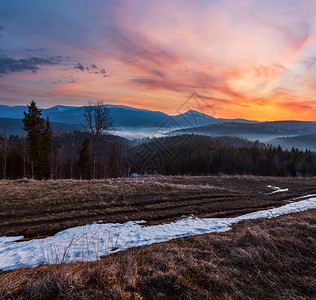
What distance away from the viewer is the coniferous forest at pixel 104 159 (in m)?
36.1

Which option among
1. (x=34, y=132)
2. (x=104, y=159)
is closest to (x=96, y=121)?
(x=34, y=132)

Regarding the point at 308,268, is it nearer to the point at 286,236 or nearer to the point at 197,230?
the point at 286,236

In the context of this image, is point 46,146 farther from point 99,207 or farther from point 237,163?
point 237,163

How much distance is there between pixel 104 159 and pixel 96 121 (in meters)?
32.8

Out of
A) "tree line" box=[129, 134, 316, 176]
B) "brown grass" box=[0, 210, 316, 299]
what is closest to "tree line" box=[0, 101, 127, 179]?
"brown grass" box=[0, 210, 316, 299]

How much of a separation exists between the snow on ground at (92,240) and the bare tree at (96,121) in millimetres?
18205

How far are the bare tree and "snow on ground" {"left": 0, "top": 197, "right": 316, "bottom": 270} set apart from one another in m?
18.2

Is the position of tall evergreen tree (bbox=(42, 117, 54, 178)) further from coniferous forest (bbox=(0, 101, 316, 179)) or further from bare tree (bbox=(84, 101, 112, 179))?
bare tree (bbox=(84, 101, 112, 179))

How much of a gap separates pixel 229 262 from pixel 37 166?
4405cm

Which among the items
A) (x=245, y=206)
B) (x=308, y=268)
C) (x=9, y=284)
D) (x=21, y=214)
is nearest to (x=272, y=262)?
(x=308, y=268)

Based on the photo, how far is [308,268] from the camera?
3637mm

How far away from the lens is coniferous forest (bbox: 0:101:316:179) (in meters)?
36.1

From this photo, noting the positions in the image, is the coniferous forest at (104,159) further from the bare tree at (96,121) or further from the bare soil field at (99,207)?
the bare soil field at (99,207)

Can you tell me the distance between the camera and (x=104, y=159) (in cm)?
5616
